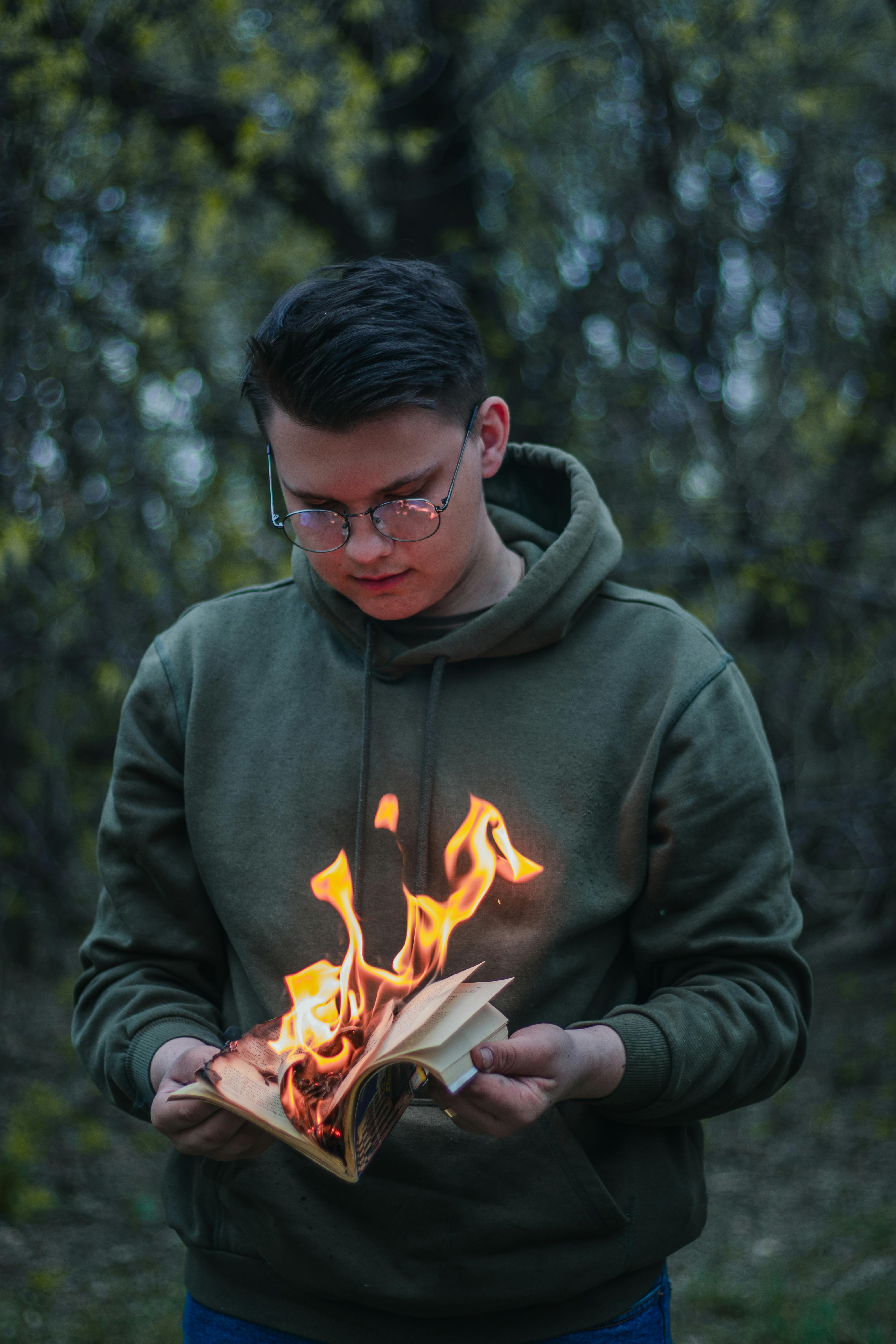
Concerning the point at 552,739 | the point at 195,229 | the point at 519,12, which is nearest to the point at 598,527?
the point at 552,739

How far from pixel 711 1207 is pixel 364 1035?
11.4ft

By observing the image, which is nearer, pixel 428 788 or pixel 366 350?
pixel 366 350

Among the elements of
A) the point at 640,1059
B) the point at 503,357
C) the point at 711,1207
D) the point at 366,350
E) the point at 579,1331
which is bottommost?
the point at 711,1207

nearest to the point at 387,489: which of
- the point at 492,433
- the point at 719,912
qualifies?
the point at 492,433

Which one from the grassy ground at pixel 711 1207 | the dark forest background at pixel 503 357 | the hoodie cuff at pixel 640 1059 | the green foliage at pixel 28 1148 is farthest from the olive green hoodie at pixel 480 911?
the green foliage at pixel 28 1148

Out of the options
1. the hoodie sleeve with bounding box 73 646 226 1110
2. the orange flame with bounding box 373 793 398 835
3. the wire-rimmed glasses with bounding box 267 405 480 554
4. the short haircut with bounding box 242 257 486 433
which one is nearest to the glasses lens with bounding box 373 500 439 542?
the wire-rimmed glasses with bounding box 267 405 480 554

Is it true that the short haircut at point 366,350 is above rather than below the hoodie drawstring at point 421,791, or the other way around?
above

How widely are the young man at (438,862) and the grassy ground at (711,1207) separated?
2048mm

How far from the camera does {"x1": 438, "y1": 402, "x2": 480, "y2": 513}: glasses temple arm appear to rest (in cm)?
172

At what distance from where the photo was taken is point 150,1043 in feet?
5.63

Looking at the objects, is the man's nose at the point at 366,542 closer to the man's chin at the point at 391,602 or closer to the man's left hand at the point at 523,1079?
the man's chin at the point at 391,602

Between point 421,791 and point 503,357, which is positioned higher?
point 421,791

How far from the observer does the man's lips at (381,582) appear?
1750 millimetres

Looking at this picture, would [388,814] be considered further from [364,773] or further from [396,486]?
[396,486]
